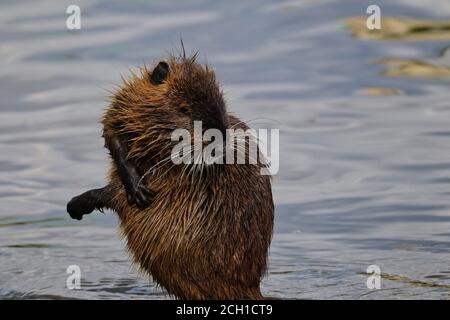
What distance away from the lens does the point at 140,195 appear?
23.2ft

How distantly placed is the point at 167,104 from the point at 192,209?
557 mm

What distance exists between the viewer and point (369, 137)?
1060 centimetres

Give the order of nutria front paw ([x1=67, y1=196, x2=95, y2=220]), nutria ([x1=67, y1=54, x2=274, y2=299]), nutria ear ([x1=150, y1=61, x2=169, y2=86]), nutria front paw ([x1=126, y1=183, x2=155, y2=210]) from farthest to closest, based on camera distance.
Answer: nutria front paw ([x1=67, y1=196, x2=95, y2=220]), nutria ear ([x1=150, y1=61, x2=169, y2=86]), nutria front paw ([x1=126, y1=183, x2=155, y2=210]), nutria ([x1=67, y1=54, x2=274, y2=299])

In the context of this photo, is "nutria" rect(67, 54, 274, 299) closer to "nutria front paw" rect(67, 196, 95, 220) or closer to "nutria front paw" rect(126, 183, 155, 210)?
"nutria front paw" rect(126, 183, 155, 210)

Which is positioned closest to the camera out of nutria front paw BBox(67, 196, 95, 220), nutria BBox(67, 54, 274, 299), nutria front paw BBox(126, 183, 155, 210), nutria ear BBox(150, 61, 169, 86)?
nutria BBox(67, 54, 274, 299)

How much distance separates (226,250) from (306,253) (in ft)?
6.32

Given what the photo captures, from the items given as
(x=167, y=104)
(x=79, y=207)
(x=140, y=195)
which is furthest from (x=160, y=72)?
(x=79, y=207)

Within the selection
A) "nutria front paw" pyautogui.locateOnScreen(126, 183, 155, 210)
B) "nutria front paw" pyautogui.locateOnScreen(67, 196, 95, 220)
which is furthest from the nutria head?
"nutria front paw" pyautogui.locateOnScreen(67, 196, 95, 220)

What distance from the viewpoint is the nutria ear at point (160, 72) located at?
285 inches

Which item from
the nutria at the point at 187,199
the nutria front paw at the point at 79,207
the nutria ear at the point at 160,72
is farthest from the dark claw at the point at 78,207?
the nutria ear at the point at 160,72

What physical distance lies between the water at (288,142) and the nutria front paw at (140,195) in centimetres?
99

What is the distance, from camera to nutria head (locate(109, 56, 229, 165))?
22.8 feet

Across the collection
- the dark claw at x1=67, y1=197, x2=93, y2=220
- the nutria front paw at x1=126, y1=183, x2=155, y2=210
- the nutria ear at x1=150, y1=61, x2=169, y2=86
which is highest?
the nutria ear at x1=150, y1=61, x2=169, y2=86

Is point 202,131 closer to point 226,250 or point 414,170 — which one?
point 226,250
